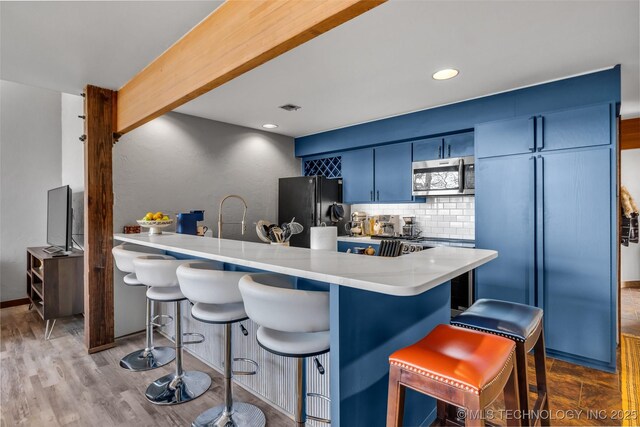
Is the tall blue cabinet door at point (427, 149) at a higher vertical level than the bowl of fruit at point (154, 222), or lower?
higher

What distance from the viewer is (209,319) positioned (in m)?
1.75

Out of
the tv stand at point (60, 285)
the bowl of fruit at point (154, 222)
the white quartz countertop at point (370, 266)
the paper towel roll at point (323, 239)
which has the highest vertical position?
the bowl of fruit at point (154, 222)

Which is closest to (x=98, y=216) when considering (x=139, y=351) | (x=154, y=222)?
(x=154, y=222)

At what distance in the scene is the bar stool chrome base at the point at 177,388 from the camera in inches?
83.7

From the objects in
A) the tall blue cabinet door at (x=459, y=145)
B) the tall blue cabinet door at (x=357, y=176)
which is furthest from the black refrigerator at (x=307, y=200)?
the tall blue cabinet door at (x=459, y=145)

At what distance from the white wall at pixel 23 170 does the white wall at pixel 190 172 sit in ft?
7.38

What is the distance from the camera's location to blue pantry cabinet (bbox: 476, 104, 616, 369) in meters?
2.52

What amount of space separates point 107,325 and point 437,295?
9.41 ft

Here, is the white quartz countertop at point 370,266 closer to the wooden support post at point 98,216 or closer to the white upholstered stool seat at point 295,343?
the white upholstered stool seat at point 295,343

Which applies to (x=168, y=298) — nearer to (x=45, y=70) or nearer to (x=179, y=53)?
(x=179, y=53)

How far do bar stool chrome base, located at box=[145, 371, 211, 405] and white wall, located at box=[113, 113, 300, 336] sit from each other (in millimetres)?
1220

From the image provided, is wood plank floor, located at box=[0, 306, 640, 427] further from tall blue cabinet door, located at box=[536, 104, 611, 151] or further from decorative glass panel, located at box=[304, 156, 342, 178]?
decorative glass panel, located at box=[304, 156, 342, 178]

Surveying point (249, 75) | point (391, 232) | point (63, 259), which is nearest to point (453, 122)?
point (391, 232)

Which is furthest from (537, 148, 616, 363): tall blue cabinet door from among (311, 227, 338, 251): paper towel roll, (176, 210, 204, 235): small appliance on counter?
(176, 210, 204, 235): small appliance on counter
